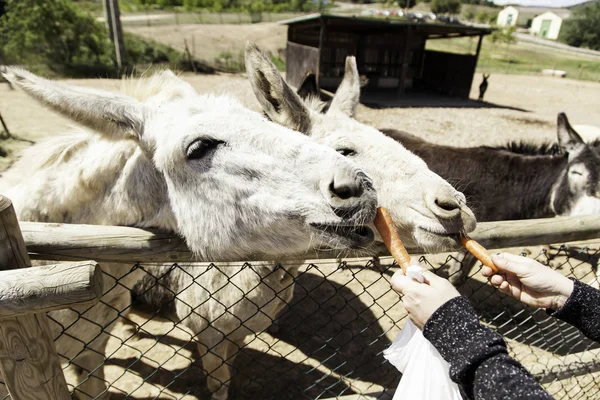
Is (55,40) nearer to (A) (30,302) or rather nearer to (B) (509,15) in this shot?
(A) (30,302)

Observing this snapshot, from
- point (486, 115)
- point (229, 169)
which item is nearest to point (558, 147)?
point (229, 169)

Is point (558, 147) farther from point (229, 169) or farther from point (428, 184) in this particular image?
point (229, 169)

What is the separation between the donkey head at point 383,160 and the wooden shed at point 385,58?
15.7 metres

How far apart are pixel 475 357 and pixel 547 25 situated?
108 metres

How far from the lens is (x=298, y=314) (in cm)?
458

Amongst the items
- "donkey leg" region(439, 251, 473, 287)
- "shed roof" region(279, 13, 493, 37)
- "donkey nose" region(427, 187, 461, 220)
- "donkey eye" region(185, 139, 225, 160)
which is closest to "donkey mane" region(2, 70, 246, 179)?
"donkey eye" region(185, 139, 225, 160)

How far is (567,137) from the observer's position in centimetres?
542

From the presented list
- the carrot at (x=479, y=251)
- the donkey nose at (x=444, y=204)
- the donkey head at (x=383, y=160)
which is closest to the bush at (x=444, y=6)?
the donkey head at (x=383, y=160)

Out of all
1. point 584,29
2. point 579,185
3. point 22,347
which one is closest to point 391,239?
point 22,347

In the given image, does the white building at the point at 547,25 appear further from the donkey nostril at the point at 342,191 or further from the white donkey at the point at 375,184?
the donkey nostril at the point at 342,191

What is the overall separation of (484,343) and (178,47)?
3797cm

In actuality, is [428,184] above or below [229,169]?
below

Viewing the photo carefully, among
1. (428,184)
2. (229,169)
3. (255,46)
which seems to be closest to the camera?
(229,169)

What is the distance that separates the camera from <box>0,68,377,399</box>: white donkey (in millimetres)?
1732
